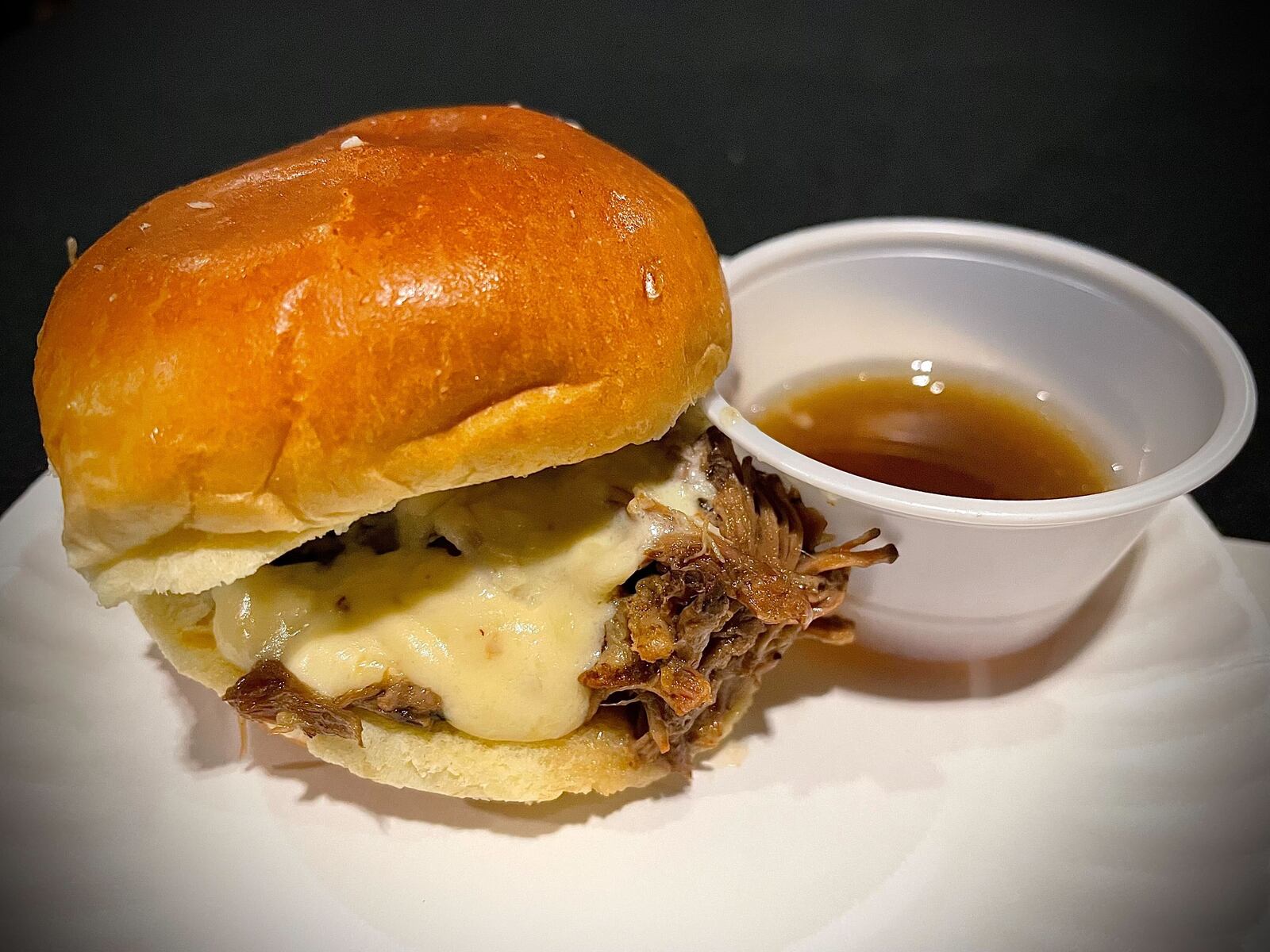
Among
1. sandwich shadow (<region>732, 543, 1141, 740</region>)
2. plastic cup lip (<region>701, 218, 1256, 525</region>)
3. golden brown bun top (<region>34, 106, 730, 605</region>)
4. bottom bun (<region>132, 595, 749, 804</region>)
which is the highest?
golden brown bun top (<region>34, 106, 730, 605</region>)

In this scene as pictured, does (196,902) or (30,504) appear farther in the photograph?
(30,504)

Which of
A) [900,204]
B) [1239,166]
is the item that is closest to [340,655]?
[900,204]

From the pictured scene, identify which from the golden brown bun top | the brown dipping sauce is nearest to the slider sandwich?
the golden brown bun top

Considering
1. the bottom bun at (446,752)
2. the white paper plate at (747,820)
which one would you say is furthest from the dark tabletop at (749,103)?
the bottom bun at (446,752)

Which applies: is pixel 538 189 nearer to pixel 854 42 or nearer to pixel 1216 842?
pixel 1216 842

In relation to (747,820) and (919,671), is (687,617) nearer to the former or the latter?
(747,820)

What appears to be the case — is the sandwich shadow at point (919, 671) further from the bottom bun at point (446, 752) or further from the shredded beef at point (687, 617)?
the bottom bun at point (446, 752)

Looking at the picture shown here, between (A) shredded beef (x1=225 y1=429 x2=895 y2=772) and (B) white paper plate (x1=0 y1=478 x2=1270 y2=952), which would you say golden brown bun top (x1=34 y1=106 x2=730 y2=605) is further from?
(B) white paper plate (x1=0 y1=478 x2=1270 y2=952)
